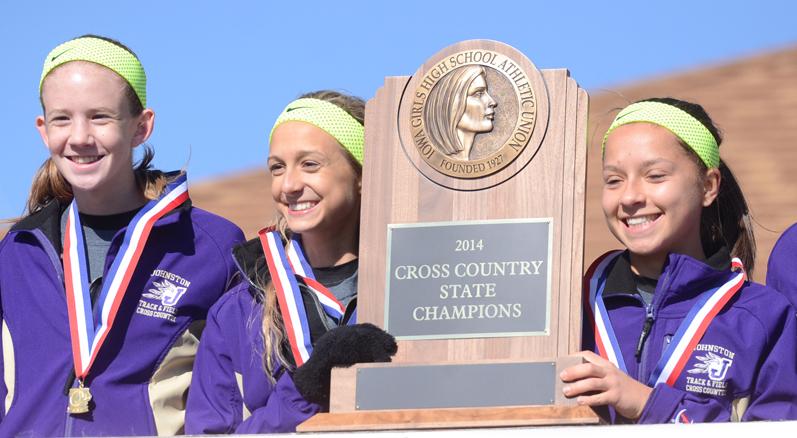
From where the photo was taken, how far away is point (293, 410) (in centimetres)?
525

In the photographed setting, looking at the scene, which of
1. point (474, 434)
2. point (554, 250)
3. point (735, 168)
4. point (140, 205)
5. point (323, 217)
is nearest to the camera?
point (474, 434)

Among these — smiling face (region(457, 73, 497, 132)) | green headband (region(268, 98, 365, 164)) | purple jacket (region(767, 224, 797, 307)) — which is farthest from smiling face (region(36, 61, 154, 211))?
purple jacket (region(767, 224, 797, 307))

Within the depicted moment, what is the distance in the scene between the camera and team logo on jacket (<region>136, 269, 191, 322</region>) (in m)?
5.83

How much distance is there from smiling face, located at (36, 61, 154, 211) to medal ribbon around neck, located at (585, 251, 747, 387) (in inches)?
66.6

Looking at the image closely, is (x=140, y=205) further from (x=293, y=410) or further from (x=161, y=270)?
(x=293, y=410)

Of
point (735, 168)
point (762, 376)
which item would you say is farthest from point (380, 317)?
point (735, 168)

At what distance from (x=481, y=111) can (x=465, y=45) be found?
226 millimetres

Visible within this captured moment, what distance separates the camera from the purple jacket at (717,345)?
518 cm

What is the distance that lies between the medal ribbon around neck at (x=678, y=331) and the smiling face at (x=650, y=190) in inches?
8.4

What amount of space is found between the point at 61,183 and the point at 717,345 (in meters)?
2.37

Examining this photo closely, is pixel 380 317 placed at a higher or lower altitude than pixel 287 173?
lower

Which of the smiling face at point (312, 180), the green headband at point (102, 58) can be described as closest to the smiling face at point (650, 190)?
the smiling face at point (312, 180)

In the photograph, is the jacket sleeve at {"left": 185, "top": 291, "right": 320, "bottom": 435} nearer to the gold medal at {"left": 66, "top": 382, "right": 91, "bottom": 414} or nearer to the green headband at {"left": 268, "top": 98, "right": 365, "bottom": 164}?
the gold medal at {"left": 66, "top": 382, "right": 91, "bottom": 414}

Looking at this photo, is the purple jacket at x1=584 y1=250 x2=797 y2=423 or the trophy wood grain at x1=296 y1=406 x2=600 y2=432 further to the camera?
the purple jacket at x1=584 y1=250 x2=797 y2=423
